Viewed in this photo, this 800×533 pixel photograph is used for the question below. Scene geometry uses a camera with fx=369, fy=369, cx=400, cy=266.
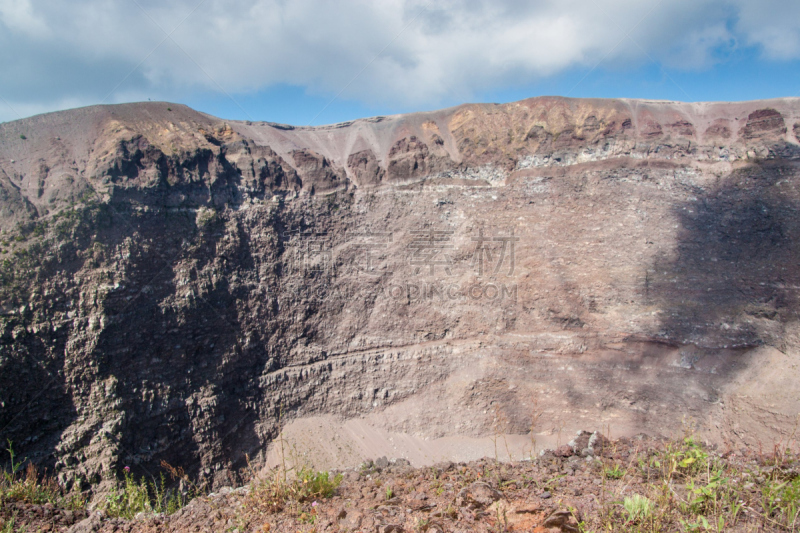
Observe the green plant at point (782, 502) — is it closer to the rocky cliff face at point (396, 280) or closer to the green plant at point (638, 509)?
the green plant at point (638, 509)

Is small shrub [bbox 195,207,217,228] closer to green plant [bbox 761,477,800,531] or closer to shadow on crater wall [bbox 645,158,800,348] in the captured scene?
green plant [bbox 761,477,800,531]

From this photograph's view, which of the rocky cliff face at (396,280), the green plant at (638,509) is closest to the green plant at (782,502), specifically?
the green plant at (638,509)

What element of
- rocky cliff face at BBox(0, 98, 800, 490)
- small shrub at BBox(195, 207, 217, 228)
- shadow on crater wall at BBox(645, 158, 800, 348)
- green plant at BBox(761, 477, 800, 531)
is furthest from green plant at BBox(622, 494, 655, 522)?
small shrub at BBox(195, 207, 217, 228)

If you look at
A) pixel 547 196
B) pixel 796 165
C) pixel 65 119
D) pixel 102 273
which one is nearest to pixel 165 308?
pixel 102 273

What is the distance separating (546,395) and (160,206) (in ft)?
60.0

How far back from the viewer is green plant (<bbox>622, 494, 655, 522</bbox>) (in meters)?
3.32

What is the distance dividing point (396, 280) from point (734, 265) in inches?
580

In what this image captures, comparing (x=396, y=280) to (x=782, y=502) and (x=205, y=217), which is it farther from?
(x=782, y=502)

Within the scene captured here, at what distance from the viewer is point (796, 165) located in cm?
1662

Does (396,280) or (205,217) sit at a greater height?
(205,217)

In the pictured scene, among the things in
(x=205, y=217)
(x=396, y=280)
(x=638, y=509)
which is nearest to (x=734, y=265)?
(x=396, y=280)

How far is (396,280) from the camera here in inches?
719

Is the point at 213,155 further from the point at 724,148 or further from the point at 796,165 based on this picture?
the point at 796,165

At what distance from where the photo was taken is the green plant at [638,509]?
10.9 ft
